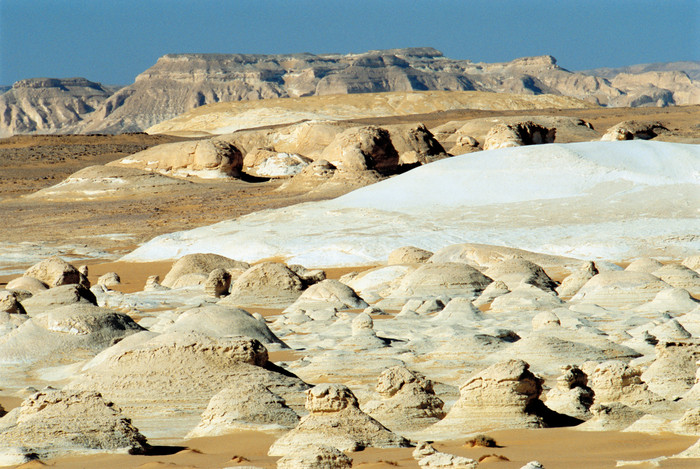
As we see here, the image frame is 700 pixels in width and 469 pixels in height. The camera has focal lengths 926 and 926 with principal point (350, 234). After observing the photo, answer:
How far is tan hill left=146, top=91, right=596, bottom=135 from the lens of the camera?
70938 millimetres

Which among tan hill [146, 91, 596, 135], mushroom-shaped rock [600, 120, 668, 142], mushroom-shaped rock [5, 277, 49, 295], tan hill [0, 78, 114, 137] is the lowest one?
mushroom-shaped rock [5, 277, 49, 295]

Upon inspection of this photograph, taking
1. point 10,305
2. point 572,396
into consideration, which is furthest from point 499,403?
point 10,305

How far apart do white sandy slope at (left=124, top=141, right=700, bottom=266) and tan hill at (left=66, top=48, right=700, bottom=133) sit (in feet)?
323

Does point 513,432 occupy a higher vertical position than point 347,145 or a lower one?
lower

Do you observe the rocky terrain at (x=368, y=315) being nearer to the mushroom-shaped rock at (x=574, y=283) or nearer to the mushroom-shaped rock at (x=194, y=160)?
the mushroom-shaped rock at (x=574, y=283)

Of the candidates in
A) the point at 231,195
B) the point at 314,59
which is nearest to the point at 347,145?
the point at 231,195

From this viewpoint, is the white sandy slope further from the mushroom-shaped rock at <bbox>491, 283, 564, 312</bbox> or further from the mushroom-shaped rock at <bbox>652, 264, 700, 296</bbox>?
the mushroom-shaped rock at <bbox>491, 283, 564, 312</bbox>

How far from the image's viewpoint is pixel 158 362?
24.8 feet

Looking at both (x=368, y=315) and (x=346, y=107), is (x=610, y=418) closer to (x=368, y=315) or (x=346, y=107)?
(x=368, y=315)

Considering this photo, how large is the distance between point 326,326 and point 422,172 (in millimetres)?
14355

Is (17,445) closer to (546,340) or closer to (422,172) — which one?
(546,340)

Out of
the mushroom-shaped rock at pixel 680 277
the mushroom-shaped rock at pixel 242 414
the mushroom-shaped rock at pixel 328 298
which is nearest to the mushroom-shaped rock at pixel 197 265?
the mushroom-shaped rock at pixel 328 298

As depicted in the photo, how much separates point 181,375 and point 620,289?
765 cm

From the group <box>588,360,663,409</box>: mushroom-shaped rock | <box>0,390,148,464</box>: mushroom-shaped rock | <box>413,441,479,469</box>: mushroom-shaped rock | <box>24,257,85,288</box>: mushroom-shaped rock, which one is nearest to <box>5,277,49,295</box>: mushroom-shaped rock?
<box>24,257,85,288</box>: mushroom-shaped rock
